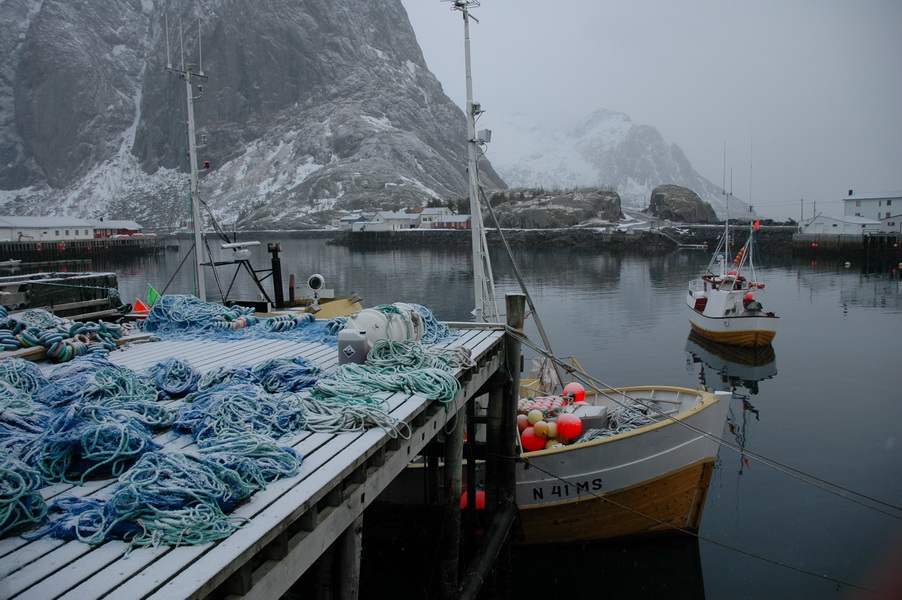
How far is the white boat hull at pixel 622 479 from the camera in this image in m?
9.38

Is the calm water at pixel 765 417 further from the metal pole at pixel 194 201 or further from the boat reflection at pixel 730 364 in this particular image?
the metal pole at pixel 194 201

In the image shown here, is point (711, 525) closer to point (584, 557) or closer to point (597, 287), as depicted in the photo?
point (584, 557)

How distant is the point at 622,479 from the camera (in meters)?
9.53

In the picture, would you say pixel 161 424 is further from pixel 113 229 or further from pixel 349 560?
pixel 113 229

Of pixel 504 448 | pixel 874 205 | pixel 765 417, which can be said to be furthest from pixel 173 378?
pixel 874 205

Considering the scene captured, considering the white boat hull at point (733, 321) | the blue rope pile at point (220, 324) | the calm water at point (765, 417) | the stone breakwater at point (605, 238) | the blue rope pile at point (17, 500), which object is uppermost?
the stone breakwater at point (605, 238)

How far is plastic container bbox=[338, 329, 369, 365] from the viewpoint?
6.57 m

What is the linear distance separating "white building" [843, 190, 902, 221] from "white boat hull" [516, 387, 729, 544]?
8814 cm

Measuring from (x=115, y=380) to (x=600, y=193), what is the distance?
112m

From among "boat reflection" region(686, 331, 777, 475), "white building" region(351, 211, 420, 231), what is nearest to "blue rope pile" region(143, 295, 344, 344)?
"boat reflection" region(686, 331, 777, 475)

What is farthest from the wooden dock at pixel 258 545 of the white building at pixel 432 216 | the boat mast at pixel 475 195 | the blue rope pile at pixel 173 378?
the white building at pixel 432 216

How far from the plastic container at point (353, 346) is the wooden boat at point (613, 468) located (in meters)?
3.70

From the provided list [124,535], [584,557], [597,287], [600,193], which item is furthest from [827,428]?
[600,193]

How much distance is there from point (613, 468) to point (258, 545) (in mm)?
7188
